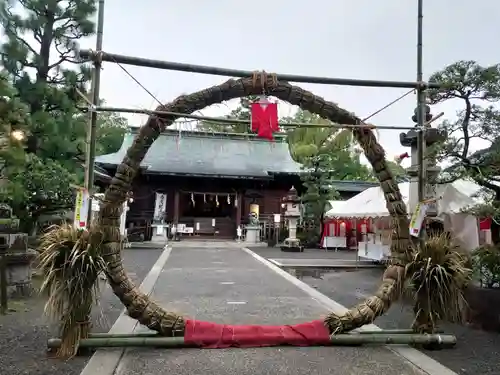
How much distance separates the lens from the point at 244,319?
222 inches

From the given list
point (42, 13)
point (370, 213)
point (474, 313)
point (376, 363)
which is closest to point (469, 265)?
point (474, 313)

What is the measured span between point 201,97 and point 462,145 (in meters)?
4.16

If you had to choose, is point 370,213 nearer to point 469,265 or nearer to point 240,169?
point 469,265

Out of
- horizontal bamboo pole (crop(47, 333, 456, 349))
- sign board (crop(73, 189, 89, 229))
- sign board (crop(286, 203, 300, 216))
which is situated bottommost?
horizontal bamboo pole (crop(47, 333, 456, 349))

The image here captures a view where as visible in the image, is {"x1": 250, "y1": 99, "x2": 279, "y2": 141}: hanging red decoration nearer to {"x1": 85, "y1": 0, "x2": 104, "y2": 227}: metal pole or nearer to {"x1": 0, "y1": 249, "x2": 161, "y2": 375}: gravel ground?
{"x1": 85, "y1": 0, "x2": 104, "y2": 227}: metal pole

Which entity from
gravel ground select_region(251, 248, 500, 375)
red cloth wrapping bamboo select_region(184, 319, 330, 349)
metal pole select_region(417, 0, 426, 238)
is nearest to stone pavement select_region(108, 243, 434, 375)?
red cloth wrapping bamboo select_region(184, 319, 330, 349)

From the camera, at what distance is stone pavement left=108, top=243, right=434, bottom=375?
3.73 metres

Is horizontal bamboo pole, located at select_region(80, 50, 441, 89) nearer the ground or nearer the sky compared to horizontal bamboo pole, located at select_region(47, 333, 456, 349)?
nearer the sky

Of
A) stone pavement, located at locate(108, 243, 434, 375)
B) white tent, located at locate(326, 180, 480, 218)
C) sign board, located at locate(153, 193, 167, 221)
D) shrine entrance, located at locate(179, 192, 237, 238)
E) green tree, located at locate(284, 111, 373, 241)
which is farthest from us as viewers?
shrine entrance, located at locate(179, 192, 237, 238)

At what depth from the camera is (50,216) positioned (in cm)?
1115

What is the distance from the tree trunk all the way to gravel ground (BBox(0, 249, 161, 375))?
1.94ft

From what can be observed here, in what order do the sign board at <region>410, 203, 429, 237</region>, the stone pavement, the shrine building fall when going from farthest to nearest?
the shrine building
the sign board at <region>410, 203, 429, 237</region>
the stone pavement

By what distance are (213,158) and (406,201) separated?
611 inches

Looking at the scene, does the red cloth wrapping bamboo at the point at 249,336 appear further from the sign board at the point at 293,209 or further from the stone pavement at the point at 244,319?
the sign board at the point at 293,209
